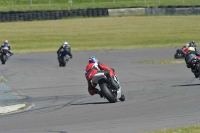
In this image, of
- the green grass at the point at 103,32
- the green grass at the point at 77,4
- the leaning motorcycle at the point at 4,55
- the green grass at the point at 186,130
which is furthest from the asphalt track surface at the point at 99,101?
the green grass at the point at 77,4

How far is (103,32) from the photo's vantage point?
1898 inches

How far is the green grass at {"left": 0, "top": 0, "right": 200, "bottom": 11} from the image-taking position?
53.8 meters

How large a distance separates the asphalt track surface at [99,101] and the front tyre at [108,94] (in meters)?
0.20

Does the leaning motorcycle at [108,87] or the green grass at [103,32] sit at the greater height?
the leaning motorcycle at [108,87]

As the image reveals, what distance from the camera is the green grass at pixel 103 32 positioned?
1706 inches

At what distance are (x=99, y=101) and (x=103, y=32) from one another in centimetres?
3325

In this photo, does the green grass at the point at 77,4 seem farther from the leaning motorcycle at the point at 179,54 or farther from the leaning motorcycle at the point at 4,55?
the leaning motorcycle at the point at 179,54

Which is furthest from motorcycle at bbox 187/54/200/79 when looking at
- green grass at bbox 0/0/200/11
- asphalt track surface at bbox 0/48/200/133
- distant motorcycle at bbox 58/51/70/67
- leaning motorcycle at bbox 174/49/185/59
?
green grass at bbox 0/0/200/11

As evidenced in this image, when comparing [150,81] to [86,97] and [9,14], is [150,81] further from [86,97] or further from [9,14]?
[9,14]

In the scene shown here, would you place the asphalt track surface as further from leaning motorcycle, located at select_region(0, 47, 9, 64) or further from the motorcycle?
leaning motorcycle, located at select_region(0, 47, 9, 64)

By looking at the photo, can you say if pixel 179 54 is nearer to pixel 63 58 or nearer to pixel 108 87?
pixel 63 58

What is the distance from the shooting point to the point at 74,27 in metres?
49.4

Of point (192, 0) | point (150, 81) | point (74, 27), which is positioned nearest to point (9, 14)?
point (74, 27)

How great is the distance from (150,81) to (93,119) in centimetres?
863
